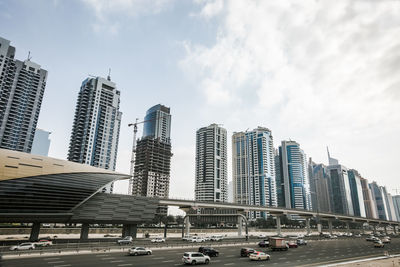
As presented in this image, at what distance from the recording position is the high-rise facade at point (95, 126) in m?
162

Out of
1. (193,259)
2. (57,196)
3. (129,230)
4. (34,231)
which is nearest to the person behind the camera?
(193,259)

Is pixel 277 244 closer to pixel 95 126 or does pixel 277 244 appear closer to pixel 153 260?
pixel 153 260

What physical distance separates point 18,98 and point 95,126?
45267 mm

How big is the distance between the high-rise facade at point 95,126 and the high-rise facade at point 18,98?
2403 centimetres

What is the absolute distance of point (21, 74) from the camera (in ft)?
509

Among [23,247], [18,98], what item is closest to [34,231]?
[23,247]

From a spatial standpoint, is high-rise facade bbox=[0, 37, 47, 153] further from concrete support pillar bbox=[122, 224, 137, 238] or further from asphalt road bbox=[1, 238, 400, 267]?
asphalt road bbox=[1, 238, 400, 267]

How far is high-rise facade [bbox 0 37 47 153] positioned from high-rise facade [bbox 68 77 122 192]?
2403 centimetres

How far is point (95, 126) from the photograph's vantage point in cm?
16638

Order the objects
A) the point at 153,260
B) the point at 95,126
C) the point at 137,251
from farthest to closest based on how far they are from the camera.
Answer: the point at 95,126 < the point at 137,251 < the point at 153,260

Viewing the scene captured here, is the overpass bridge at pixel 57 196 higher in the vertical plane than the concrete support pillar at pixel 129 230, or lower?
higher

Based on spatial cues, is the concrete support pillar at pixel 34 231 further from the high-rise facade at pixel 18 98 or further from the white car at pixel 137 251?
the high-rise facade at pixel 18 98

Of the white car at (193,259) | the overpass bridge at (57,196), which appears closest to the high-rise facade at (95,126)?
the overpass bridge at (57,196)

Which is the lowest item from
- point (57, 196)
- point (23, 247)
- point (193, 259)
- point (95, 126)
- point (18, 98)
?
point (23, 247)
